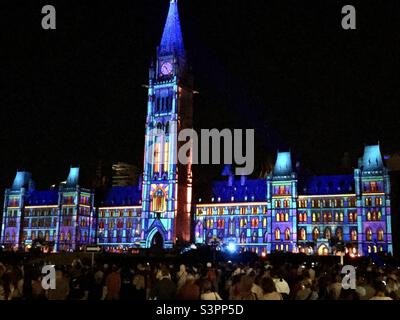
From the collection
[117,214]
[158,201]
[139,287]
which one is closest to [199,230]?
[158,201]

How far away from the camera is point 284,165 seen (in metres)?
114

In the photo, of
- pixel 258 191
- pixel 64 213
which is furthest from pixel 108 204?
pixel 258 191

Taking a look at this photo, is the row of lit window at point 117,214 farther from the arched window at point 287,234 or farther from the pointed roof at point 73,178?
the arched window at point 287,234

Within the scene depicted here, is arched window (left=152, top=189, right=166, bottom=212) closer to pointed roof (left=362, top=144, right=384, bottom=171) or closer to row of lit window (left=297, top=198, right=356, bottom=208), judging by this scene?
row of lit window (left=297, top=198, right=356, bottom=208)

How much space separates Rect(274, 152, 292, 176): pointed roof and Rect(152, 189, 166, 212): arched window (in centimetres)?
2523

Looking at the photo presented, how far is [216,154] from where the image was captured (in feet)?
401

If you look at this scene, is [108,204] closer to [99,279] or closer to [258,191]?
[258,191]

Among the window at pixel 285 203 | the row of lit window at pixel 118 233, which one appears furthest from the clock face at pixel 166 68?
the window at pixel 285 203

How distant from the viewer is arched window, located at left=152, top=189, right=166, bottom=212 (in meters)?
117

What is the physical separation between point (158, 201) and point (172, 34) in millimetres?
40161

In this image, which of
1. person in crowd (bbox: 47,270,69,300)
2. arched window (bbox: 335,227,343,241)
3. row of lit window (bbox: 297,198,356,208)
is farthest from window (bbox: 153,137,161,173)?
person in crowd (bbox: 47,270,69,300)

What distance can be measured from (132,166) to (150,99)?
49.4 m

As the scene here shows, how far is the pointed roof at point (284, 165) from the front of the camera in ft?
369

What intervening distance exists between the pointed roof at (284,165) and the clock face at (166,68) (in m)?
33.1
